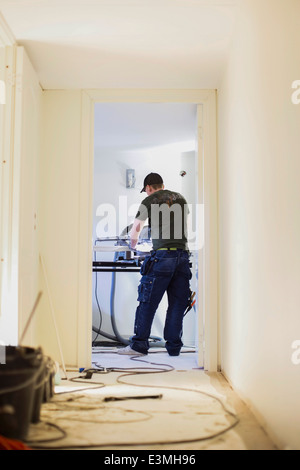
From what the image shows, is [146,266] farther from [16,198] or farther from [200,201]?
[16,198]

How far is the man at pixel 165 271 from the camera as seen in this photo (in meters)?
3.94

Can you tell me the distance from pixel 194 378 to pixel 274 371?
1302 millimetres

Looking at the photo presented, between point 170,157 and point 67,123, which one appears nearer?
point 67,123

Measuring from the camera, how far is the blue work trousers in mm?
3936

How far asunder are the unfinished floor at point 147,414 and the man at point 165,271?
622 mm

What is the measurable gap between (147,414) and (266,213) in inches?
41.1

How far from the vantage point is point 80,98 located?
3621mm

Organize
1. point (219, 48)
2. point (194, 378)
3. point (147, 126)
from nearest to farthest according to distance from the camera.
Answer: point (219, 48)
point (194, 378)
point (147, 126)

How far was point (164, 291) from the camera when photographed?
3.98m

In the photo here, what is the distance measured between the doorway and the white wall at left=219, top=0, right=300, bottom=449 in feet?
6.18

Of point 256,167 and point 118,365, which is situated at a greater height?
point 256,167

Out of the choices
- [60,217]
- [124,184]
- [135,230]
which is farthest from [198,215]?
[124,184]

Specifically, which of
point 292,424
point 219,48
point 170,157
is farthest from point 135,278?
point 292,424

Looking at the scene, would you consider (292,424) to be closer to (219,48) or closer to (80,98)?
(219,48)
